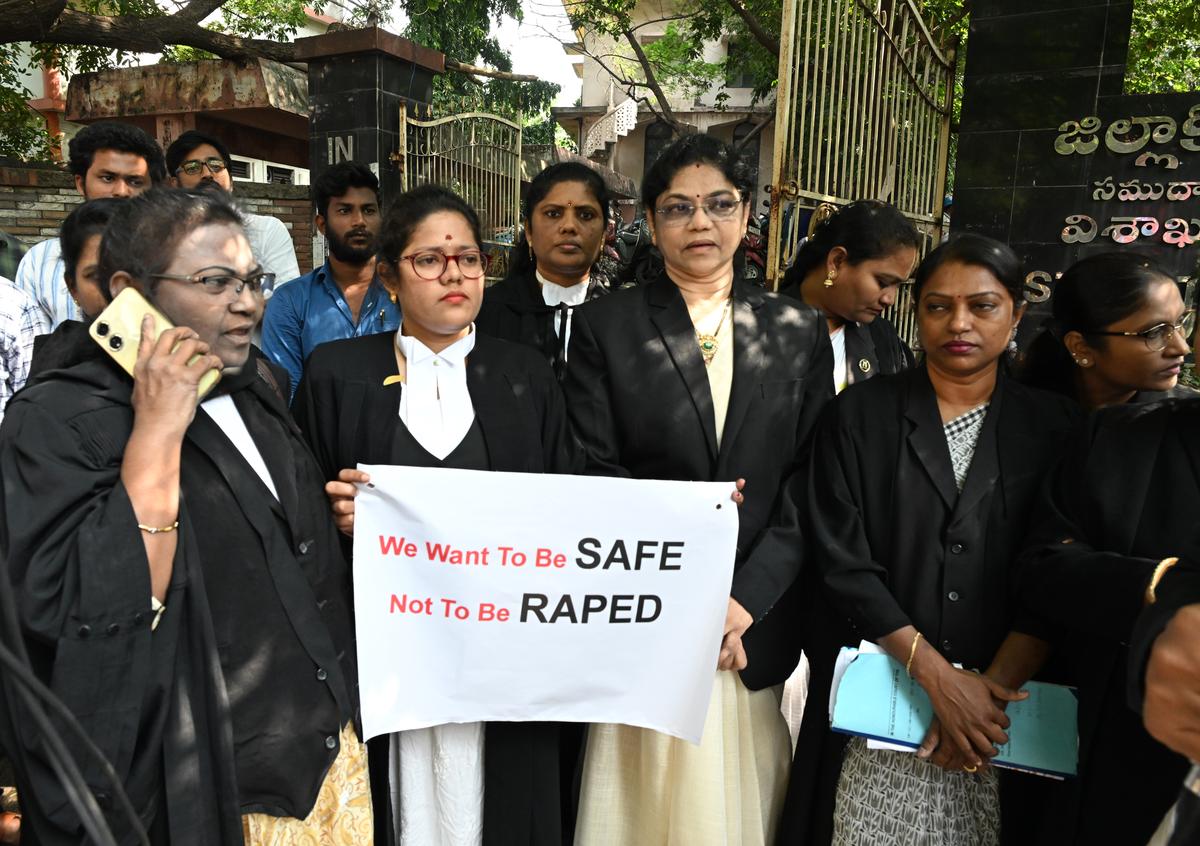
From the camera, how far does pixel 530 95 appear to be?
19016mm

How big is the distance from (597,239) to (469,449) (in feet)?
4.99

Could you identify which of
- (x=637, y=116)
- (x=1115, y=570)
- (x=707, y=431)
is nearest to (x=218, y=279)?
(x=707, y=431)

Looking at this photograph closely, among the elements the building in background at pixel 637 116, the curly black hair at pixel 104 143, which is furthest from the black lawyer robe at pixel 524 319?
the building in background at pixel 637 116

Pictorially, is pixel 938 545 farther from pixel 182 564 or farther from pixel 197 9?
pixel 197 9

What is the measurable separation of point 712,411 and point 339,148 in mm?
5090

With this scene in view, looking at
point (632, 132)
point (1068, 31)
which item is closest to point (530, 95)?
point (632, 132)

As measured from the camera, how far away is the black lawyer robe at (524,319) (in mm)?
3309

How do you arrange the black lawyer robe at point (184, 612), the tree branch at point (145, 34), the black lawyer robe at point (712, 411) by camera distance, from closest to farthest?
the black lawyer robe at point (184, 612) < the black lawyer robe at point (712, 411) < the tree branch at point (145, 34)

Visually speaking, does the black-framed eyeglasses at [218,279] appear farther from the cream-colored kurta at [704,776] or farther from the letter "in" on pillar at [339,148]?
the letter "in" on pillar at [339,148]

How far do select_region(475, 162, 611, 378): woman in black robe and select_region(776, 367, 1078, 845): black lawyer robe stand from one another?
139 centimetres

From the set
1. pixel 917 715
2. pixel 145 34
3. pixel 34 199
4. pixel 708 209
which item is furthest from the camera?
pixel 145 34

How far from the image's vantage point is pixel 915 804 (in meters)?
2.04

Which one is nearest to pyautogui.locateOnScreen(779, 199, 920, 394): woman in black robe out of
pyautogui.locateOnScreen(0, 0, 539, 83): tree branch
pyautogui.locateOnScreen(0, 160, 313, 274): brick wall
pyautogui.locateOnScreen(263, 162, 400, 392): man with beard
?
pyautogui.locateOnScreen(263, 162, 400, 392): man with beard

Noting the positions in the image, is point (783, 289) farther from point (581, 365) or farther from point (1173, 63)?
point (1173, 63)
